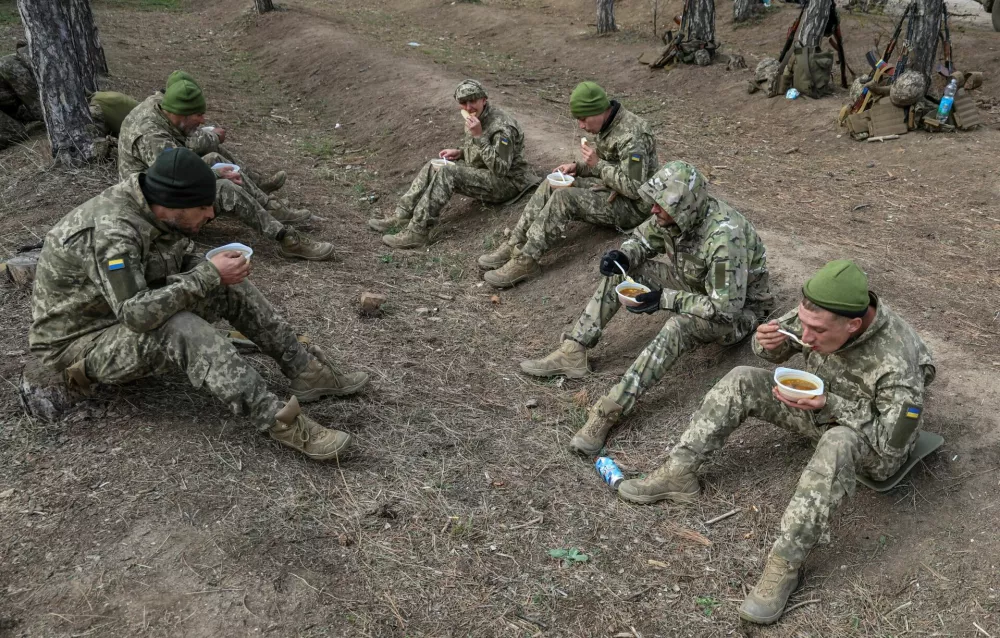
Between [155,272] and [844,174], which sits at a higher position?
[155,272]

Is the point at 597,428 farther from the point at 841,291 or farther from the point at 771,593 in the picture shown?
the point at 841,291

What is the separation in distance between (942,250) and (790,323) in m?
3.97

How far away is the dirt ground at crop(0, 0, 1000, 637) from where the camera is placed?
11.0 ft

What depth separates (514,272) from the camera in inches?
265

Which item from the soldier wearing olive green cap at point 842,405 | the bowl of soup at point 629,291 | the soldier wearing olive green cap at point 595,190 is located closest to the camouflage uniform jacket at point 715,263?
the bowl of soup at point 629,291

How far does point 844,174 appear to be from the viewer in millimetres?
9180

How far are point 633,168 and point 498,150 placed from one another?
158cm

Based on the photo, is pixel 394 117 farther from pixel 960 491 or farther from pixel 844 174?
pixel 960 491

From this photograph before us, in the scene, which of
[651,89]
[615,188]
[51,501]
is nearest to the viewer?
[51,501]

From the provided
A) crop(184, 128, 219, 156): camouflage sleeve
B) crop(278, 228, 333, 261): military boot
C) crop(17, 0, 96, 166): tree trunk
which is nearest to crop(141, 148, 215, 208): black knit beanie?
crop(278, 228, 333, 261): military boot

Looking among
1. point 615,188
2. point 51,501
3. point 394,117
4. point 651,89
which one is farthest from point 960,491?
point 651,89

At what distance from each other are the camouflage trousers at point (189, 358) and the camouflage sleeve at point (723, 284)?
253 centimetres

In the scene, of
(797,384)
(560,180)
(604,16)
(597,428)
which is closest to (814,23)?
(604,16)

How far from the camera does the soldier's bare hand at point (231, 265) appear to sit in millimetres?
3893
